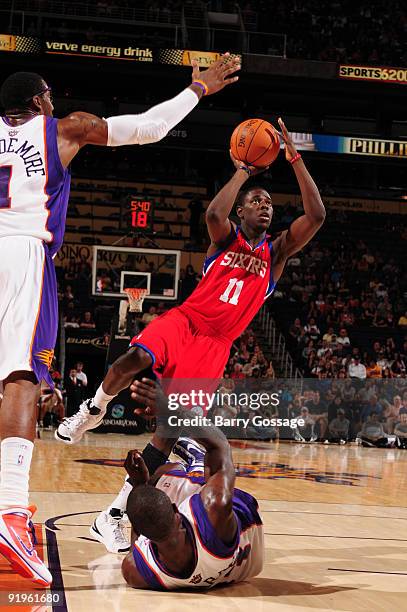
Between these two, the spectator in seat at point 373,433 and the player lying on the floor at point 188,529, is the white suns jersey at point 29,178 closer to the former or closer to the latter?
the player lying on the floor at point 188,529

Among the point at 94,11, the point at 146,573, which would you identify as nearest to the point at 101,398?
the point at 146,573

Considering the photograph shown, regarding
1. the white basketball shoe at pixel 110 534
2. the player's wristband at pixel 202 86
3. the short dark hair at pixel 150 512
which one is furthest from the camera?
the white basketball shoe at pixel 110 534

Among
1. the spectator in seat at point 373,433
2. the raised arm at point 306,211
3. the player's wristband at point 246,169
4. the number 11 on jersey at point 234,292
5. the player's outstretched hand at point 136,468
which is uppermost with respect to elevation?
the player's wristband at point 246,169

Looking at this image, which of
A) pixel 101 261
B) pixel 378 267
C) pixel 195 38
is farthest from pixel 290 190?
pixel 101 261

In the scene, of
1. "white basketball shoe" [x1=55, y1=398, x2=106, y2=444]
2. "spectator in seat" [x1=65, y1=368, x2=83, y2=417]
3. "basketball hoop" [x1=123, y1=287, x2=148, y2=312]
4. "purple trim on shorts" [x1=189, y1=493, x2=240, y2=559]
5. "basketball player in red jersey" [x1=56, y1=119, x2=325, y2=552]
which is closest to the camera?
"purple trim on shorts" [x1=189, y1=493, x2=240, y2=559]

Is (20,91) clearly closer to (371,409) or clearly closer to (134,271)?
(134,271)

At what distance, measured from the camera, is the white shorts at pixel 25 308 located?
4062 mm

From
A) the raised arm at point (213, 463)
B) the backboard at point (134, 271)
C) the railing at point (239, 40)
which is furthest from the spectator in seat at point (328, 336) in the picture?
the raised arm at point (213, 463)

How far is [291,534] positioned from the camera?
6.18 meters

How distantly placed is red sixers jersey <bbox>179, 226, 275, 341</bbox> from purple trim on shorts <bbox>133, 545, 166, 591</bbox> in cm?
171

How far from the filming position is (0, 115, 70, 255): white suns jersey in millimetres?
4215

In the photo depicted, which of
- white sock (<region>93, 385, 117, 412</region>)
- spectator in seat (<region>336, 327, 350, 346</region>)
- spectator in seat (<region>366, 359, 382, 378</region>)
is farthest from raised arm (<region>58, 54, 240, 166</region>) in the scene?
spectator in seat (<region>336, 327, 350, 346</region>)

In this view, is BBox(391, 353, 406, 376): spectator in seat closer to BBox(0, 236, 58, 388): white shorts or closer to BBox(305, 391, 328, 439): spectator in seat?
BBox(305, 391, 328, 439): spectator in seat

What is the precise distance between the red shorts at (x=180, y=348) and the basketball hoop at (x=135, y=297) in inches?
448
